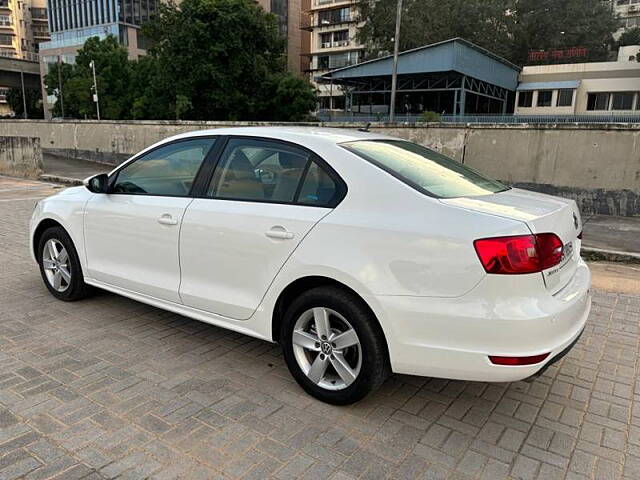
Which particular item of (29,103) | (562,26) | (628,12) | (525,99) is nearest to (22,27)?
(29,103)

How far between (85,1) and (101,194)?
265 feet

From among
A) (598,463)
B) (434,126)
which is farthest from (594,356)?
(434,126)

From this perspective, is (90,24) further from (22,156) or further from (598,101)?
(22,156)

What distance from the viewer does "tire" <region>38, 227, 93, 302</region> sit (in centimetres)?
455

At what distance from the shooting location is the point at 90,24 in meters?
71.3

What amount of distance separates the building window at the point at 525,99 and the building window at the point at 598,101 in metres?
4.92

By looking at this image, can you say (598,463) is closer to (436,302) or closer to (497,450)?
(497,450)

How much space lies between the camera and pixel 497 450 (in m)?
2.69

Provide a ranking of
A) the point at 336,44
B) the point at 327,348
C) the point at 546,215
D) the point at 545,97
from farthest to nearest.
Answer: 1. the point at 336,44
2. the point at 545,97
3. the point at 327,348
4. the point at 546,215

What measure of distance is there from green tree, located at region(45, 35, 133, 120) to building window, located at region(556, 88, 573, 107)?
131 feet

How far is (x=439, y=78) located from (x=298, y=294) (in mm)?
38437

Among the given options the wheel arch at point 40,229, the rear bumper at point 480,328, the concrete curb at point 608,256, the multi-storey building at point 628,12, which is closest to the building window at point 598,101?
the multi-storey building at point 628,12

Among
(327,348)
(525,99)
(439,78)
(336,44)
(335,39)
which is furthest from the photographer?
(335,39)

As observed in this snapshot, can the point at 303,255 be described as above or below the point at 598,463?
above
